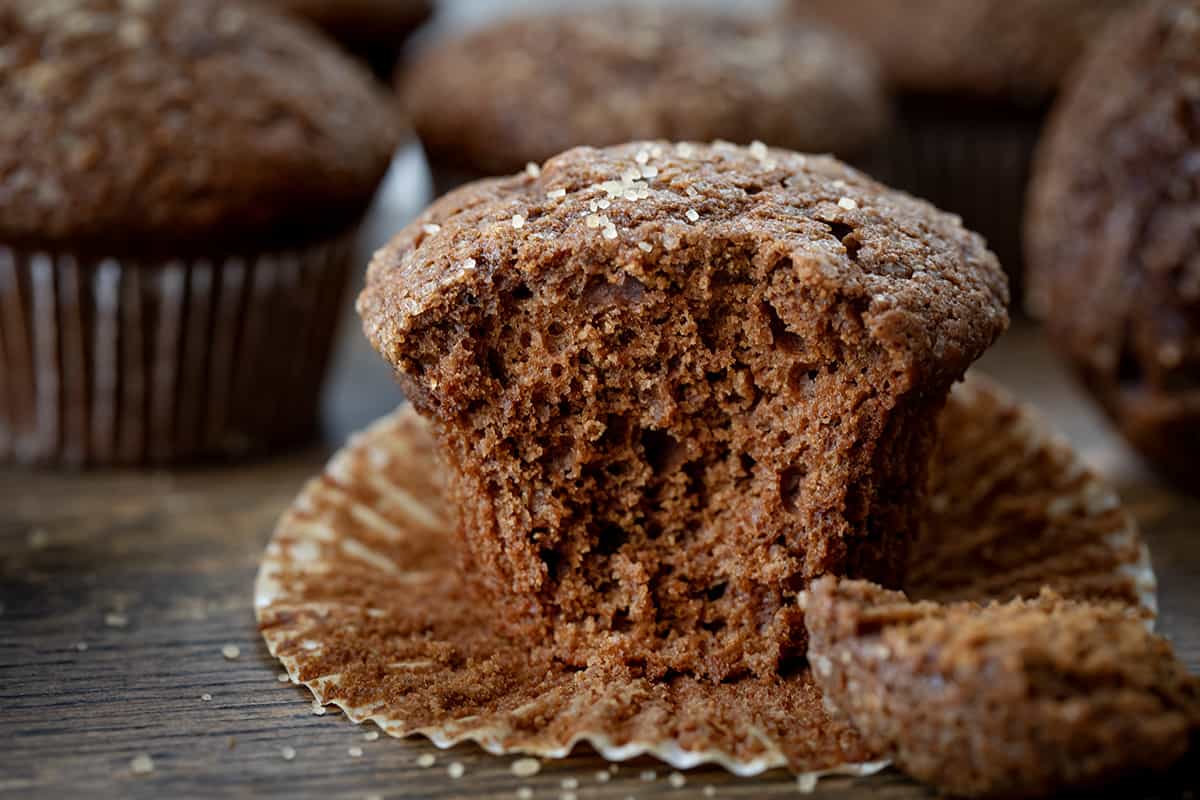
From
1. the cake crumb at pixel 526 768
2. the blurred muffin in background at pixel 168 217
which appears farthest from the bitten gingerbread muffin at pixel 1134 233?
the cake crumb at pixel 526 768

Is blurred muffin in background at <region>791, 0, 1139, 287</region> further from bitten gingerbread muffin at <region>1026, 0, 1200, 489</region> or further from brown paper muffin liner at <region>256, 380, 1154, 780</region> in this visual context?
brown paper muffin liner at <region>256, 380, 1154, 780</region>

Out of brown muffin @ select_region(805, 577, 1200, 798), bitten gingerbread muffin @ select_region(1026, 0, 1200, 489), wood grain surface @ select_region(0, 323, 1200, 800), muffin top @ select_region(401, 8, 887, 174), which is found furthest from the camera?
muffin top @ select_region(401, 8, 887, 174)

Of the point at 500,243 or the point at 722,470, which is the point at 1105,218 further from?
the point at 500,243

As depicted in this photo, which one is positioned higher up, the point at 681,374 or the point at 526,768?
the point at 681,374

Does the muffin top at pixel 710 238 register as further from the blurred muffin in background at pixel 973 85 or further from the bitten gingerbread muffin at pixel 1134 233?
the blurred muffin in background at pixel 973 85

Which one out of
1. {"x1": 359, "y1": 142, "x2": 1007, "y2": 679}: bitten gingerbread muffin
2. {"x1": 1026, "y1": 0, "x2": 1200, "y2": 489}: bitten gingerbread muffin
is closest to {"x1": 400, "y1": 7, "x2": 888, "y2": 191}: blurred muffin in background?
{"x1": 1026, "y1": 0, "x2": 1200, "y2": 489}: bitten gingerbread muffin

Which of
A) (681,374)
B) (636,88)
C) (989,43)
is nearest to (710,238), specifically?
(681,374)

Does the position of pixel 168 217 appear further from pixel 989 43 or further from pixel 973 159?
pixel 973 159
